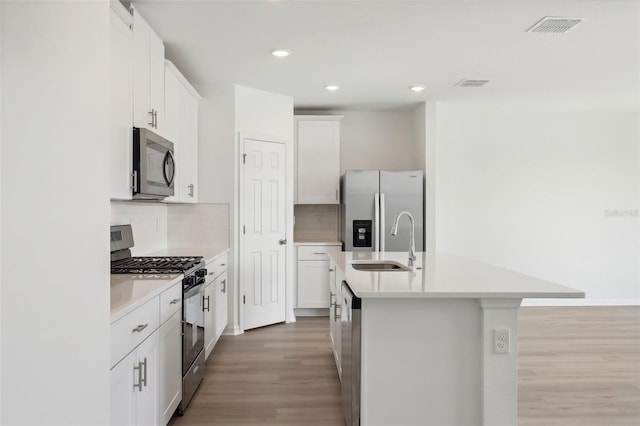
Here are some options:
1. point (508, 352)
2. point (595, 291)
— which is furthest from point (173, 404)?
point (595, 291)

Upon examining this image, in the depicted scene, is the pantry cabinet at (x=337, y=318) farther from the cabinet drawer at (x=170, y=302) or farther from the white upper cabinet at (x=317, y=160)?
the white upper cabinet at (x=317, y=160)

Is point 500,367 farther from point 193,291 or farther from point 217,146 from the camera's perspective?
point 217,146

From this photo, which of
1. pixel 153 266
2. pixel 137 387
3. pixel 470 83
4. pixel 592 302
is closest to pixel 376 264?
pixel 153 266

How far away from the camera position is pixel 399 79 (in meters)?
4.35

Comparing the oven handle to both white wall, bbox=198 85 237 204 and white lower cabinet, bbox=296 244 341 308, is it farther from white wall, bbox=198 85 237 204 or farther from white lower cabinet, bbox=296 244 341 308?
white lower cabinet, bbox=296 244 341 308

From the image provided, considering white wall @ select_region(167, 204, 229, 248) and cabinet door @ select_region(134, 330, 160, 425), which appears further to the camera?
white wall @ select_region(167, 204, 229, 248)

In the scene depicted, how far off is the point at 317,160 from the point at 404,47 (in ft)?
7.14

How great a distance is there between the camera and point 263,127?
15.5 ft

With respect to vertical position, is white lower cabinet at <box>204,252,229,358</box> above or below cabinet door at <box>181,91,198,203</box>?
below

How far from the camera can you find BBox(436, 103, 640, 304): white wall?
5.68 metres

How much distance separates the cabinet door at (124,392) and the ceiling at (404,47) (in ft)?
6.92

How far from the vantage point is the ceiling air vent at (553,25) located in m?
2.91

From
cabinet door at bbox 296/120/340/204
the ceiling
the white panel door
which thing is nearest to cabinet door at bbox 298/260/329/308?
the white panel door

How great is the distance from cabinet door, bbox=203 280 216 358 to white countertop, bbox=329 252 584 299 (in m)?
1.09
